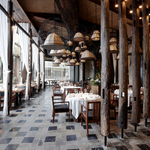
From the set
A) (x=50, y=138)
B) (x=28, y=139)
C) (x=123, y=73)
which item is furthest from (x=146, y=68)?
(x=28, y=139)

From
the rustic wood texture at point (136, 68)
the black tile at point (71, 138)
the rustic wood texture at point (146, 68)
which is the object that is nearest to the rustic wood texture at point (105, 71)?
the black tile at point (71, 138)

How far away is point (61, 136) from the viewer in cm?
310

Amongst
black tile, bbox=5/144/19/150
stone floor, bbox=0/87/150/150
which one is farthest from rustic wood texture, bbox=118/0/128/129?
black tile, bbox=5/144/19/150

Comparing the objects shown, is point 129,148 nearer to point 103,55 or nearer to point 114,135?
point 114,135

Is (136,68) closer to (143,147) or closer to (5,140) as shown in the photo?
(143,147)

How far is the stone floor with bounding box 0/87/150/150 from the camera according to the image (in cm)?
266

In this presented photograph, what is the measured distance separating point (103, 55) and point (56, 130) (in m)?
2.28

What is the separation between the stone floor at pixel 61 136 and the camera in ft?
8.73

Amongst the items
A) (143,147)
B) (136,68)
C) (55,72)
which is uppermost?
(55,72)

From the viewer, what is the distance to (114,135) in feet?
10.4

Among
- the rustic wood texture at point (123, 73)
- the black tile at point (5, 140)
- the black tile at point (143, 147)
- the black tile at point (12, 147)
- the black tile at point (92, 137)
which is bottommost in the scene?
the black tile at point (143, 147)

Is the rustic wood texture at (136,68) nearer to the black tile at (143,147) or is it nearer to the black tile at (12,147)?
the black tile at (143,147)

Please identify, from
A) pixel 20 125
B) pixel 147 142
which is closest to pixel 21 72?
pixel 20 125

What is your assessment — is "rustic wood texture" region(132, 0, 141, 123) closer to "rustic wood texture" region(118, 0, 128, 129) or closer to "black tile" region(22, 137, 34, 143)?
"rustic wood texture" region(118, 0, 128, 129)
